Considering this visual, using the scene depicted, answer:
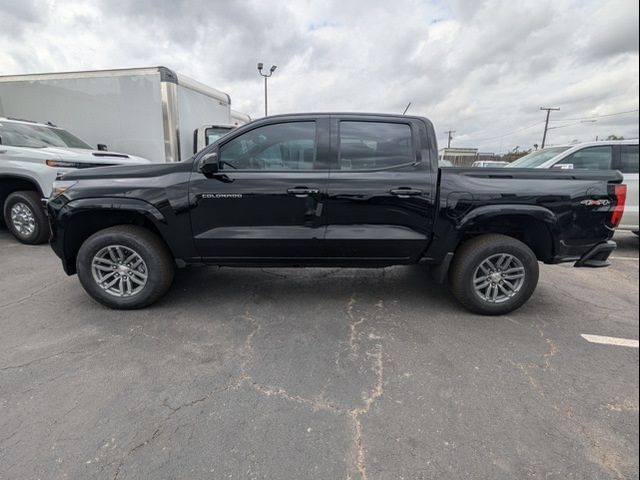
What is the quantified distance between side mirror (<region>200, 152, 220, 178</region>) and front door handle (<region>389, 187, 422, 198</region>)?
1.62m

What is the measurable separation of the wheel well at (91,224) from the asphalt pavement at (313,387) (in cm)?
61

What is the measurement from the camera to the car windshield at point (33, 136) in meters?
5.56

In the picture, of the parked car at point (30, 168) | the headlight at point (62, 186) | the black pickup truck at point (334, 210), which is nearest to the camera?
the black pickup truck at point (334, 210)

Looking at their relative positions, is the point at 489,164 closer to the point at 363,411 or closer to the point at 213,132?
the point at 363,411

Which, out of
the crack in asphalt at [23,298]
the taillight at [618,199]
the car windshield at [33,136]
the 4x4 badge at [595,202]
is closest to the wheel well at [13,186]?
the car windshield at [33,136]

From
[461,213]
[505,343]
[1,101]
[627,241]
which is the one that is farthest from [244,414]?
[1,101]

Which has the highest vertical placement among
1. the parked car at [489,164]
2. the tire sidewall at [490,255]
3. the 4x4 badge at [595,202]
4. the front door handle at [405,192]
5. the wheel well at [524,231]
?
the parked car at [489,164]

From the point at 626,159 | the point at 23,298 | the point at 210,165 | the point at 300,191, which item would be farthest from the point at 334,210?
the point at 626,159

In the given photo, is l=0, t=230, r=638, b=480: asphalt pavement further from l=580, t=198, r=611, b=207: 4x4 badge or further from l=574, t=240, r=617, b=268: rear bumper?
l=580, t=198, r=611, b=207: 4x4 badge

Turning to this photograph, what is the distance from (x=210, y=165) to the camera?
304 cm

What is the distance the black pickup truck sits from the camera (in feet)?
10.3

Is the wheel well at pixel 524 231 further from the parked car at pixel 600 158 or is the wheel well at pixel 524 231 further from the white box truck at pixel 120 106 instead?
the white box truck at pixel 120 106

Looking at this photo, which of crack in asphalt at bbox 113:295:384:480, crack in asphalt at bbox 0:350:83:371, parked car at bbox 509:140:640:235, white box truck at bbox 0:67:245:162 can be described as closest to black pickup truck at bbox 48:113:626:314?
crack in asphalt at bbox 0:350:83:371

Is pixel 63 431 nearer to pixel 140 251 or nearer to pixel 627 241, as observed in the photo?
pixel 140 251
